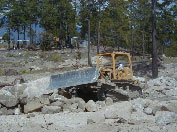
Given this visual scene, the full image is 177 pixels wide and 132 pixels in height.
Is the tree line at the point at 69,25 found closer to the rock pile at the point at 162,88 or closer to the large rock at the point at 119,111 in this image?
the rock pile at the point at 162,88

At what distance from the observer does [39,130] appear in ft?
31.1

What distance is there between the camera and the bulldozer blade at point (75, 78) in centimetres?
1320

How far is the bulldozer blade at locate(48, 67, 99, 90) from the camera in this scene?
13.2 meters

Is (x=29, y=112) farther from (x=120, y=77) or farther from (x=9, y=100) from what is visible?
(x=120, y=77)

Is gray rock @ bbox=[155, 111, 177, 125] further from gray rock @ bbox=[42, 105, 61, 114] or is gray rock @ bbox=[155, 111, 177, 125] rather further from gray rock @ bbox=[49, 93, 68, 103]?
gray rock @ bbox=[49, 93, 68, 103]

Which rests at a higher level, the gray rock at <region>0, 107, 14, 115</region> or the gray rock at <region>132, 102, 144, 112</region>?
the gray rock at <region>132, 102, 144, 112</region>

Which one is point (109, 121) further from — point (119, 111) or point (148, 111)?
point (148, 111)

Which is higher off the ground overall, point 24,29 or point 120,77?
point 24,29

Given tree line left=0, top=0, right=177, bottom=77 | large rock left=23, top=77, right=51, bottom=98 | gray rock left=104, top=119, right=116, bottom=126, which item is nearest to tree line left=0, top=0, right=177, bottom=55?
tree line left=0, top=0, right=177, bottom=77

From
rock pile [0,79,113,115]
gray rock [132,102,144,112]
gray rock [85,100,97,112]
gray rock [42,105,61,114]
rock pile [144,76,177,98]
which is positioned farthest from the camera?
rock pile [144,76,177,98]

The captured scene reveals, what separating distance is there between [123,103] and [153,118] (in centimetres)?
233

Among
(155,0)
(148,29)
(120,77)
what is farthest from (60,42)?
(120,77)

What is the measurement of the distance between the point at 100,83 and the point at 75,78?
3.57 feet

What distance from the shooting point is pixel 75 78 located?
13.6 m
